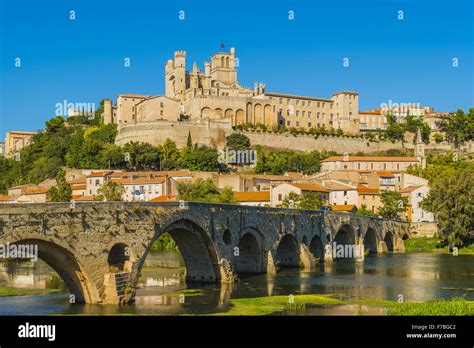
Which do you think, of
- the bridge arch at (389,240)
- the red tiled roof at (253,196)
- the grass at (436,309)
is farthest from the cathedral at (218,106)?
the grass at (436,309)

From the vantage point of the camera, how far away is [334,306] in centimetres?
3081

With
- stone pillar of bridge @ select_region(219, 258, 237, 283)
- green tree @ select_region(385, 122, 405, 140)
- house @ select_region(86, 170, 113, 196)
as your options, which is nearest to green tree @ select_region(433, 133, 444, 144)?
green tree @ select_region(385, 122, 405, 140)

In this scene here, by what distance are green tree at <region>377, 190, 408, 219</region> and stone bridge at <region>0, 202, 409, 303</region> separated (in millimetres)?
25425

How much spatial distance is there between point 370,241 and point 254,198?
15.4 metres

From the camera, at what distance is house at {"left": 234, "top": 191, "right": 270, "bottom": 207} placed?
76.8 meters

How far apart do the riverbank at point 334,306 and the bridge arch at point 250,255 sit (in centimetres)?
1101

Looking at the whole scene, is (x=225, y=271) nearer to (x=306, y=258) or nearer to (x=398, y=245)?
(x=306, y=258)

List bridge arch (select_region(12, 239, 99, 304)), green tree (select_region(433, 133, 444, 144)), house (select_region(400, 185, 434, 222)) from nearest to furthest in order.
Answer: bridge arch (select_region(12, 239, 99, 304)) < house (select_region(400, 185, 434, 222)) < green tree (select_region(433, 133, 444, 144))

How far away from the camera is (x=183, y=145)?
4119 inches

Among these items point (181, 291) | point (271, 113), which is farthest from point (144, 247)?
point (271, 113)

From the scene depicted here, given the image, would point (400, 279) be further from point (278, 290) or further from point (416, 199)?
point (416, 199)

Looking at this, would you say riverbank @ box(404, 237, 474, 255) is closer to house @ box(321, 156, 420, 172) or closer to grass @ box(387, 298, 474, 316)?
house @ box(321, 156, 420, 172)

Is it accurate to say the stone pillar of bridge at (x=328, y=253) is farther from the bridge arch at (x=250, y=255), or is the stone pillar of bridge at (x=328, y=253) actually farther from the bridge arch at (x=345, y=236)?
the bridge arch at (x=250, y=255)

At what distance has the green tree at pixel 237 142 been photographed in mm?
104312
